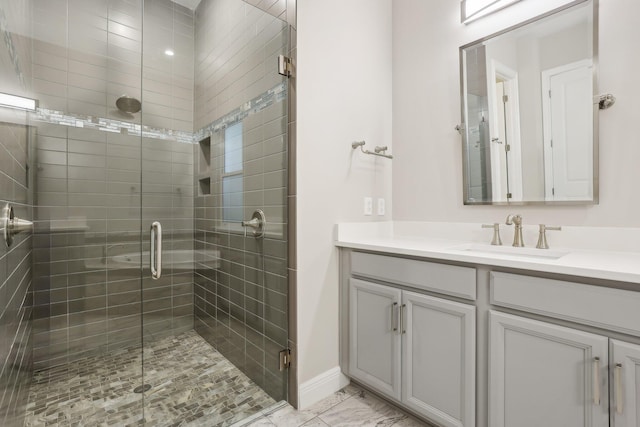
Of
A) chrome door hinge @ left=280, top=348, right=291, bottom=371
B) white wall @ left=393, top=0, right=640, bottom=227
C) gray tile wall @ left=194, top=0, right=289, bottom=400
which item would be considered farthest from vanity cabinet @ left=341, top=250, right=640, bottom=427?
white wall @ left=393, top=0, right=640, bottom=227

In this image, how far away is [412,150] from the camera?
2.15m

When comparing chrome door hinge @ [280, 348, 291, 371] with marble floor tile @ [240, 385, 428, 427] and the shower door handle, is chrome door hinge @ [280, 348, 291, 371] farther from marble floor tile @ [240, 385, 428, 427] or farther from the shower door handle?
the shower door handle

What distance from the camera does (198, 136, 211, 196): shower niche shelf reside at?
1.80 metres

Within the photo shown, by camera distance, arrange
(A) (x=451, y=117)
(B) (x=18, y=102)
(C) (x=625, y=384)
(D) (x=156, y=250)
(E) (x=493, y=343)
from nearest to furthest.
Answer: (C) (x=625, y=384), (E) (x=493, y=343), (B) (x=18, y=102), (D) (x=156, y=250), (A) (x=451, y=117)

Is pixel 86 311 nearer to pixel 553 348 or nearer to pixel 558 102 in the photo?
pixel 553 348

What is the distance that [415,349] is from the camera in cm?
146

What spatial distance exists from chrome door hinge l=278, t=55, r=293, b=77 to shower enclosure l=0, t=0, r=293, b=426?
4 centimetres

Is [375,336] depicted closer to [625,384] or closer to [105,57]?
[625,384]

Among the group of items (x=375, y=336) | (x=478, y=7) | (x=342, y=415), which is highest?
(x=478, y=7)

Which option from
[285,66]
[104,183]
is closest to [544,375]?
[285,66]

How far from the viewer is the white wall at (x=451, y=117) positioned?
1.35 m

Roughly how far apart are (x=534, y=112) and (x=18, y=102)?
98.8 inches

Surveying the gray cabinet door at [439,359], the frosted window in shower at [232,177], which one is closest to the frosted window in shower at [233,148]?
the frosted window in shower at [232,177]

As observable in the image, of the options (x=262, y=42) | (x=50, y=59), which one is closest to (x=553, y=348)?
(x=262, y=42)
